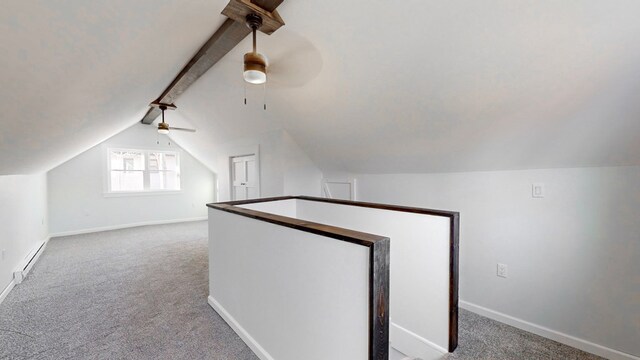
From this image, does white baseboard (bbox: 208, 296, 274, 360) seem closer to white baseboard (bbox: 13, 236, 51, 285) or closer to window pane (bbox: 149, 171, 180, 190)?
white baseboard (bbox: 13, 236, 51, 285)

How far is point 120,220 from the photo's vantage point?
224 inches

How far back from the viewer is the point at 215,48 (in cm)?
214

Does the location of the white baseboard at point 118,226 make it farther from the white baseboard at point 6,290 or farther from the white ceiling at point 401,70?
the white ceiling at point 401,70

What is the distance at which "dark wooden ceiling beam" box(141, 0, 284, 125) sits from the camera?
179cm

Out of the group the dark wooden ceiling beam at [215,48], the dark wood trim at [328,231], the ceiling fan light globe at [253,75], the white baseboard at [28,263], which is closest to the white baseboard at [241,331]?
the dark wood trim at [328,231]

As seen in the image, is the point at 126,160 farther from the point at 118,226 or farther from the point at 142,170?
the point at 118,226

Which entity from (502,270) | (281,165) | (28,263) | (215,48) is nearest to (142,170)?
(28,263)

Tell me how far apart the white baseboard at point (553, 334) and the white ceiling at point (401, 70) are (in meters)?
1.35

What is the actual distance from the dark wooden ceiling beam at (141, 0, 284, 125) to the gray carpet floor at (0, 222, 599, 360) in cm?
233

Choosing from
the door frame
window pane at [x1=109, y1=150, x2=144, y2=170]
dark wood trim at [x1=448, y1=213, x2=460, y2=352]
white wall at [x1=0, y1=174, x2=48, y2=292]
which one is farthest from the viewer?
window pane at [x1=109, y1=150, x2=144, y2=170]

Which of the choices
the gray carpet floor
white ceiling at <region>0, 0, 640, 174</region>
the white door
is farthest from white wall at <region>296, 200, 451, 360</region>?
the white door

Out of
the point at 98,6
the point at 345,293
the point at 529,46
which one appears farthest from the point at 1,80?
the point at 529,46

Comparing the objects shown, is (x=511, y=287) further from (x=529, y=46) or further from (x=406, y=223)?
(x=529, y=46)

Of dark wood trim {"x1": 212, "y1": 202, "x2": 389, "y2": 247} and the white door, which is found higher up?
the white door
